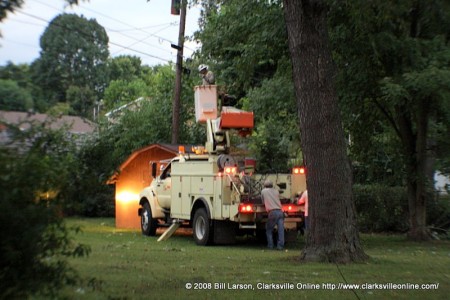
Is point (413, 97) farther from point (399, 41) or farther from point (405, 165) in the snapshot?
point (405, 165)

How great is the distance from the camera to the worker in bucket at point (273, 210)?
609 inches

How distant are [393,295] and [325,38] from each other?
5252 millimetres

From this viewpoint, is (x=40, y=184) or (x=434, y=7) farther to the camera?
(x=434, y=7)

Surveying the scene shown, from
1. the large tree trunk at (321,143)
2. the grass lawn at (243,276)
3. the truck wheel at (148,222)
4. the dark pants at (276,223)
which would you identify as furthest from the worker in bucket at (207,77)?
the large tree trunk at (321,143)

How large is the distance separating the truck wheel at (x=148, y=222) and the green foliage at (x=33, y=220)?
14.4 metres

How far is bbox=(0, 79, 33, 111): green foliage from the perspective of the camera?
20.0 ft

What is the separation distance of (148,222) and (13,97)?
Result: 1482 cm

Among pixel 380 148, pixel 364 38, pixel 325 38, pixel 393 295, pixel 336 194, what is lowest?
pixel 393 295

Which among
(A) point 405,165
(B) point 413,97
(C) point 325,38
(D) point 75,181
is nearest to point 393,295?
(D) point 75,181

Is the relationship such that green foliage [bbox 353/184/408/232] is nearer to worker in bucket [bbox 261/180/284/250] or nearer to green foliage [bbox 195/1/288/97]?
green foliage [bbox 195/1/288/97]

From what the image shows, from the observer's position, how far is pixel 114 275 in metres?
9.07

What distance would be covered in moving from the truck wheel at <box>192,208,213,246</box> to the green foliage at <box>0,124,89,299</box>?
10544mm

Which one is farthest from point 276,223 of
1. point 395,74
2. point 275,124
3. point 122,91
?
point 122,91

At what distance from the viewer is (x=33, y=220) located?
568cm
